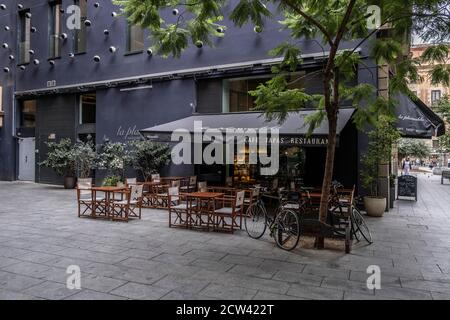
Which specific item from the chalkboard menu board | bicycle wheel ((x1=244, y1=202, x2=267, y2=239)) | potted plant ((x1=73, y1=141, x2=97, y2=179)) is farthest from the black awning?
potted plant ((x1=73, y1=141, x2=97, y2=179))

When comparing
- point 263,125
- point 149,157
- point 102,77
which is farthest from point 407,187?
point 102,77

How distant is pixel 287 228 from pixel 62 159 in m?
12.8

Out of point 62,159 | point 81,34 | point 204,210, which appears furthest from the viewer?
point 81,34

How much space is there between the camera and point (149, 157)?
14.3 metres

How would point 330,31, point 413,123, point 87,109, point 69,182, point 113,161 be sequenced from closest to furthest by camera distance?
1. point 330,31
2. point 413,123
3. point 113,161
4. point 69,182
5. point 87,109

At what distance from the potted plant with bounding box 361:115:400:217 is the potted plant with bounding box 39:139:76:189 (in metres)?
12.2

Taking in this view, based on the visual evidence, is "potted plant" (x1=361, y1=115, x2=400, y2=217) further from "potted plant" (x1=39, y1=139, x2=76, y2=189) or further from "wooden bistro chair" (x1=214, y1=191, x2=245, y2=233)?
"potted plant" (x1=39, y1=139, x2=76, y2=189)

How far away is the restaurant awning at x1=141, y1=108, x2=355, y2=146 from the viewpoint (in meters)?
8.91

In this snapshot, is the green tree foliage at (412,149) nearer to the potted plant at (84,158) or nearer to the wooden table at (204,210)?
the potted plant at (84,158)

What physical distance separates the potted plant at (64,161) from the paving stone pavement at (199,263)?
7.30 m

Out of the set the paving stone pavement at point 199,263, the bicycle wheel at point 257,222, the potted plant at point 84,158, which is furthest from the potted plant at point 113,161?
the bicycle wheel at point 257,222

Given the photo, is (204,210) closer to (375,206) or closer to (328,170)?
(328,170)

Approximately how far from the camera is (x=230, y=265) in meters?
5.76

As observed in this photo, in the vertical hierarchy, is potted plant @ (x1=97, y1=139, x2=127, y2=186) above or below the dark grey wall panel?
below
